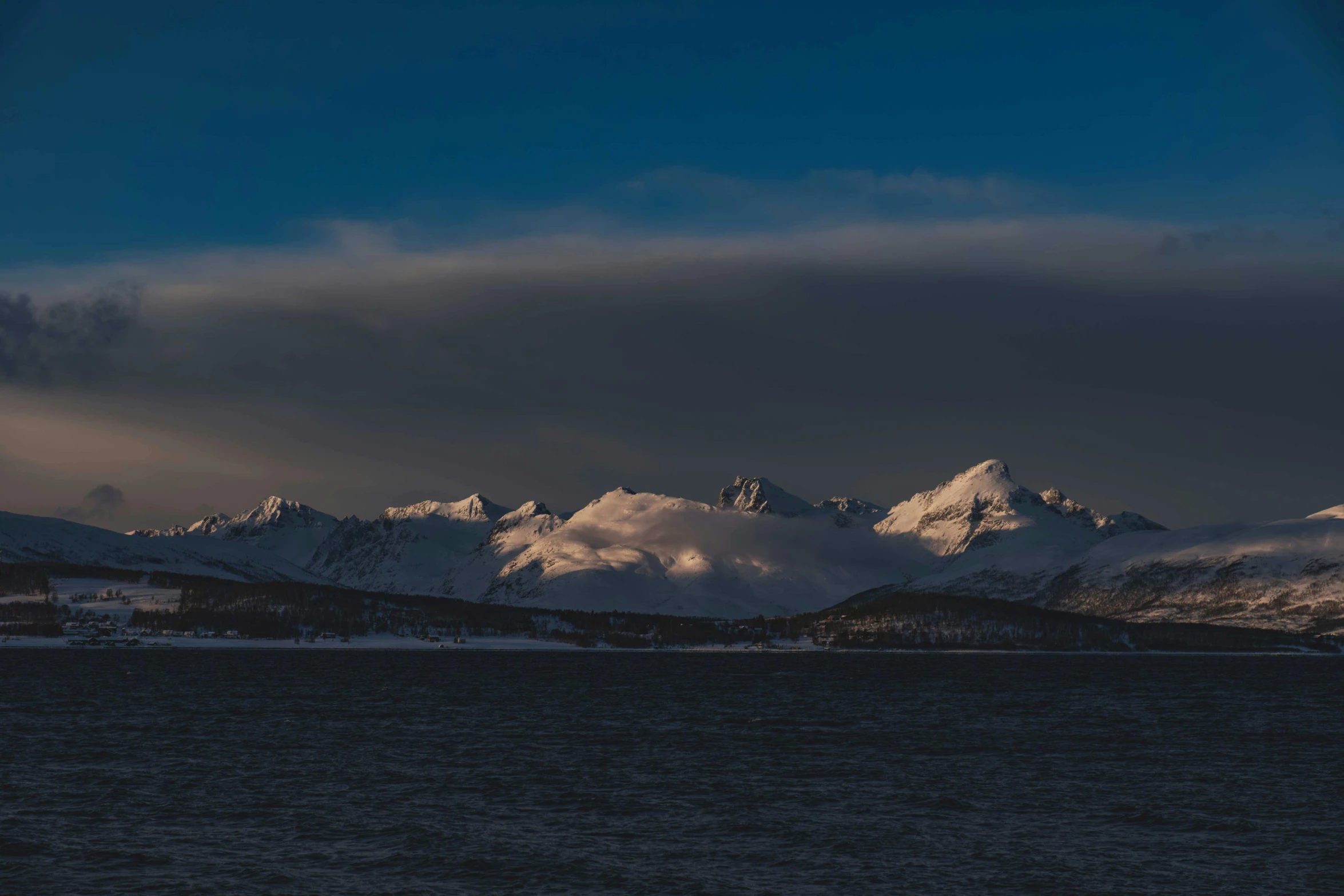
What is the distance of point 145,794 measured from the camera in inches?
3169

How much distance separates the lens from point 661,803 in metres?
79.9

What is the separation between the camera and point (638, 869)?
198ft

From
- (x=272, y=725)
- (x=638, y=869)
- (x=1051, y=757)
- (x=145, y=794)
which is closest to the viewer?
(x=638, y=869)

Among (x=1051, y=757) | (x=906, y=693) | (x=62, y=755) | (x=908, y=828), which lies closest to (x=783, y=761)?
(x=1051, y=757)

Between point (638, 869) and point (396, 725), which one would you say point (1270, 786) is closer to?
point (638, 869)

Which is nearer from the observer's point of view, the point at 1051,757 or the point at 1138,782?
the point at 1138,782

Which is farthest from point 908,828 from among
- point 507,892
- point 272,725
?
point 272,725

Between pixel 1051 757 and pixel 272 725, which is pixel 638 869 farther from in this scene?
pixel 272 725

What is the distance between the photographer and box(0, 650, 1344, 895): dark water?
59.0 metres

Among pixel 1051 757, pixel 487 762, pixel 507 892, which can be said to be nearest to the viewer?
pixel 507 892

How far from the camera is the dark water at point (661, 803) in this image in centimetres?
5897

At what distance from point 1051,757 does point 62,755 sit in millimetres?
78296

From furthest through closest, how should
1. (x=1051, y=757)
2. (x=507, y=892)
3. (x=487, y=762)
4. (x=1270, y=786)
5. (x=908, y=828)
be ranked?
1. (x=1051, y=757)
2. (x=487, y=762)
3. (x=1270, y=786)
4. (x=908, y=828)
5. (x=507, y=892)

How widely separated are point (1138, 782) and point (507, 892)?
52.8m
